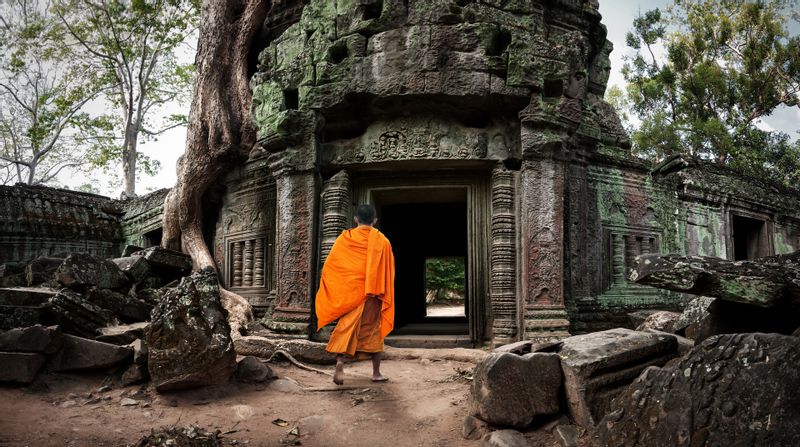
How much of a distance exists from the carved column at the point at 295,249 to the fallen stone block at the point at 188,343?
1.52 m

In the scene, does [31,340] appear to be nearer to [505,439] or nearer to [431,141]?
[505,439]

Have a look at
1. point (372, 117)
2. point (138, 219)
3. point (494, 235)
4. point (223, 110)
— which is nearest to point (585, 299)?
point (494, 235)

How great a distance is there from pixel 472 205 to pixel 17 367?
4251mm

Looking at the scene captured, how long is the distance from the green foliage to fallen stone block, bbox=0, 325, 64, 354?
15990 mm

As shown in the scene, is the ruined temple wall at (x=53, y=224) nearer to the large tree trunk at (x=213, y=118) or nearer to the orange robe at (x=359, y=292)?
the large tree trunk at (x=213, y=118)

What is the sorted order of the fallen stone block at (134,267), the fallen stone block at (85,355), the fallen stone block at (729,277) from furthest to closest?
the fallen stone block at (134,267) < the fallen stone block at (85,355) < the fallen stone block at (729,277)

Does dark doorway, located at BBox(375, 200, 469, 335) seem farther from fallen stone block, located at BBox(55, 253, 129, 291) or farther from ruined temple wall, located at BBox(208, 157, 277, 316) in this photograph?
fallen stone block, located at BBox(55, 253, 129, 291)

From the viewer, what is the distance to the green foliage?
19281 millimetres

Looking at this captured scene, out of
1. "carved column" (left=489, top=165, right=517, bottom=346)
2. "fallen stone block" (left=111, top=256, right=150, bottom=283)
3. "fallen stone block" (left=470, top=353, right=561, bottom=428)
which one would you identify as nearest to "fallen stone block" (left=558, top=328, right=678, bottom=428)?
"fallen stone block" (left=470, top=353, right=561, bottom=428)

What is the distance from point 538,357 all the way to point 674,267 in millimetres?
866

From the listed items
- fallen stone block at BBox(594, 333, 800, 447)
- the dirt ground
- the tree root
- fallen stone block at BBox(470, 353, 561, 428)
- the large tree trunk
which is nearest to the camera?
fallen stone block at BBox(594, 333, 800, 447)

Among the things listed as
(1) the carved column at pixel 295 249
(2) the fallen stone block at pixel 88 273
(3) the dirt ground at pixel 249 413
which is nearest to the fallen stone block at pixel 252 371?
(3) the dirt ground at pixel 249 413

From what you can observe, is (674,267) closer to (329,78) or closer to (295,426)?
(295,426)

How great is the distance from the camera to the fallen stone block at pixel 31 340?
348 cm
